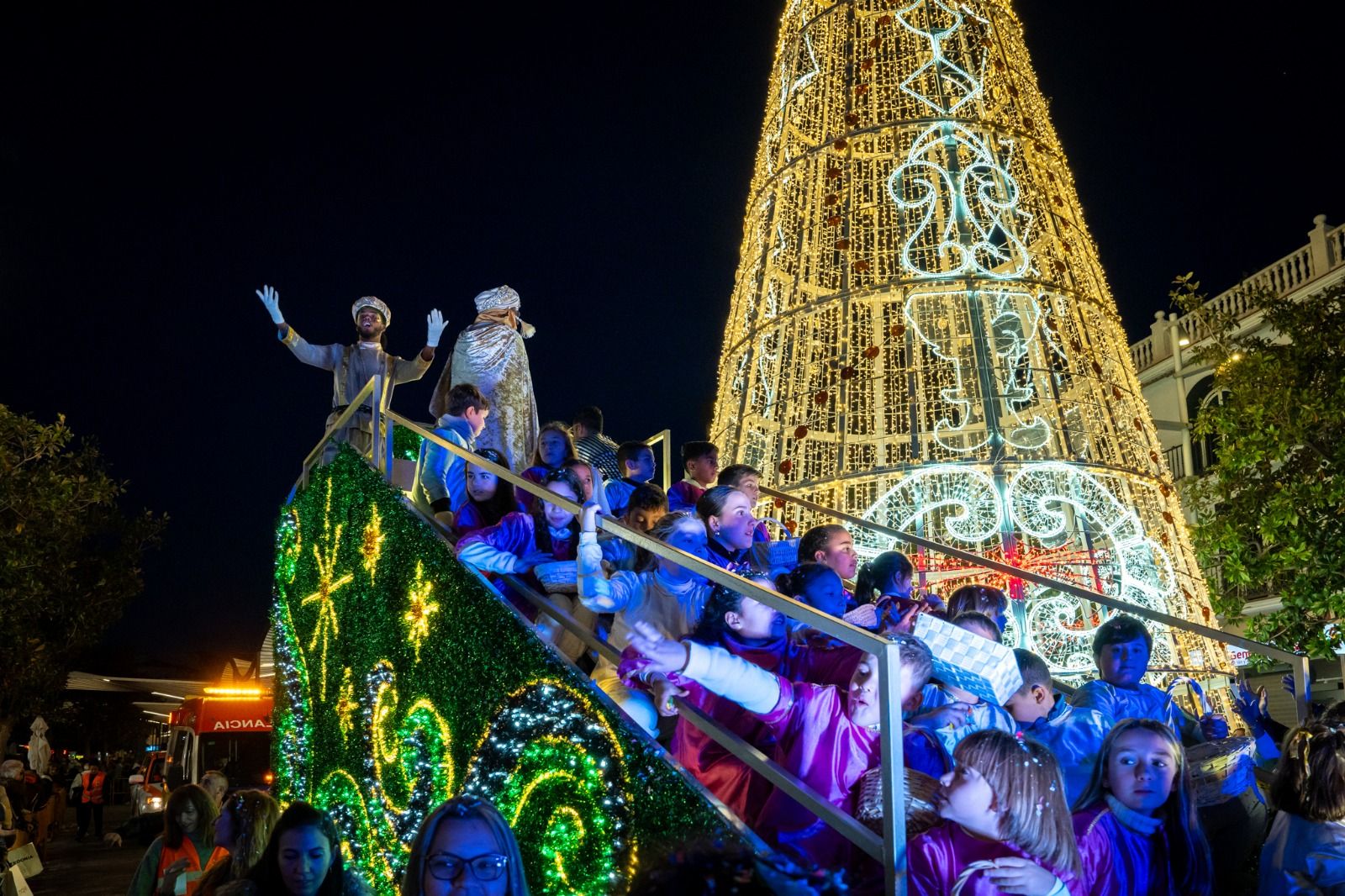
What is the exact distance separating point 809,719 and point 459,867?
3.42 feet

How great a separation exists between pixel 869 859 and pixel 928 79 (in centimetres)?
770

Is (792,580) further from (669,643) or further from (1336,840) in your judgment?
(1336,840)

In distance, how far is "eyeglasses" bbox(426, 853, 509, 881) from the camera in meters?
2.87

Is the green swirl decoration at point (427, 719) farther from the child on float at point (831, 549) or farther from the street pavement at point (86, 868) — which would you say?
the street pavement at point (86, 868)

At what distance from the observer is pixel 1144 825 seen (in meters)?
3.23

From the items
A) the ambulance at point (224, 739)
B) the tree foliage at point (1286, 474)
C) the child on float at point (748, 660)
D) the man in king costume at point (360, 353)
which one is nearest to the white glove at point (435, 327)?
the man in king costume at point (360, 353)

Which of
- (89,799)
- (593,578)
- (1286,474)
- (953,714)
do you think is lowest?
(89,799)

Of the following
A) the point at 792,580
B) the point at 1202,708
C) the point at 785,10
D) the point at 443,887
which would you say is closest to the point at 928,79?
the point at 785,10

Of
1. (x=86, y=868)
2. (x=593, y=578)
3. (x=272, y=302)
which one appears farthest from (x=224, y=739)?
(x=593, y=578)

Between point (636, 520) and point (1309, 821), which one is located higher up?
point (636, 520)

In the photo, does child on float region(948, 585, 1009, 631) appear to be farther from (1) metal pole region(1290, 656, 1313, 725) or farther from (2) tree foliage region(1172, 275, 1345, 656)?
(2) tree foliage region(1172, 275, 1345, 656)

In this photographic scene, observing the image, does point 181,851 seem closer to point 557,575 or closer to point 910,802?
point 557,575

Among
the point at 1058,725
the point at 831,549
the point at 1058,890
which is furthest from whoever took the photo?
the point at 831,549

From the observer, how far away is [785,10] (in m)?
10.2
